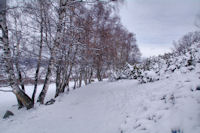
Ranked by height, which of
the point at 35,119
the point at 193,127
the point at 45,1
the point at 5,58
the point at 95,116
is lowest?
the point at 35,119

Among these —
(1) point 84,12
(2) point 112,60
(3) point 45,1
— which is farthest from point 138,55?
(3) point 45,1

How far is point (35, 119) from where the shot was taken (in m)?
3.21

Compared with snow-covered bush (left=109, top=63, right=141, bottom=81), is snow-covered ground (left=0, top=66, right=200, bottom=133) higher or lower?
lower

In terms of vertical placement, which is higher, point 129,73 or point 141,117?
point 129,73

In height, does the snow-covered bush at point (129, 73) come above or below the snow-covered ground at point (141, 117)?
above

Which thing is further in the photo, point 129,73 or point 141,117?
point 129,73

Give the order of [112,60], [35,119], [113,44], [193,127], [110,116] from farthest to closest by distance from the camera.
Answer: [112,60] → [113,44] → [35,119] → [110,116] → [193,127]

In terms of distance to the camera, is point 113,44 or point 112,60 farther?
point 112,60

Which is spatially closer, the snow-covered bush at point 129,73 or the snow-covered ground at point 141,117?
the snow-covered ground at point 141,117

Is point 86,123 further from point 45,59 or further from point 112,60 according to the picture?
point 112,60

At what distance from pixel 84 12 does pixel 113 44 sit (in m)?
7.39

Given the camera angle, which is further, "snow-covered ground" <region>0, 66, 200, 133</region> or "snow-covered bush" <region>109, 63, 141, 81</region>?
"snow-covered bush" <region>109, 63, 141, 81</region>

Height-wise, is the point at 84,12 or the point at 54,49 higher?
the point at 84,12

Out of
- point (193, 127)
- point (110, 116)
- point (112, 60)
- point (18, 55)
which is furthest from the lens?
point (112, 60)
